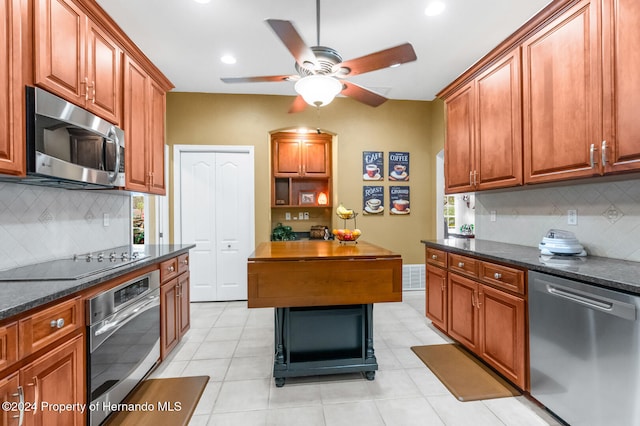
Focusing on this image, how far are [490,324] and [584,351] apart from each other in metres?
0.71

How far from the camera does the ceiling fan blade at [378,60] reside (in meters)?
1.76

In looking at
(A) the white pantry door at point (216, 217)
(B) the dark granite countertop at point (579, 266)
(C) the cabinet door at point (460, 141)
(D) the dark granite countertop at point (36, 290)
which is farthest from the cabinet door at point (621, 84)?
(A) the white pantry door at point (216, 217)

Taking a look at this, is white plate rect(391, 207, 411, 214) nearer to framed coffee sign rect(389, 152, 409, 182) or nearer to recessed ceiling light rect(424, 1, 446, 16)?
framed coffee sign rect(389, 152, 409, 182)

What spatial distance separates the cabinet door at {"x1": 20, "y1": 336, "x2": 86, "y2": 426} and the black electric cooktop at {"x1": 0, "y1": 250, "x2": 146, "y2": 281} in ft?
1.13

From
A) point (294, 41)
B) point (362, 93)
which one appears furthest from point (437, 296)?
point (294, 41)

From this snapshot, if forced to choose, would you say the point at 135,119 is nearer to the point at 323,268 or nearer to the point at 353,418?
the point at 323,268

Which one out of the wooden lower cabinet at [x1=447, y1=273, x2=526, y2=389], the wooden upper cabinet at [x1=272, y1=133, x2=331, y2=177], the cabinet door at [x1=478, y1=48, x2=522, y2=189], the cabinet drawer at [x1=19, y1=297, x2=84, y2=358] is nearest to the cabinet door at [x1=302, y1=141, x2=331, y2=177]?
the wooden upper cabinet at [x1=272, y1=133, x2=331, y2=177]

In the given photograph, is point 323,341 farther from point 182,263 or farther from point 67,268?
point 67,268

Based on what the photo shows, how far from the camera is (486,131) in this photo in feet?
8.88

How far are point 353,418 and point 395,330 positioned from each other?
1485mm

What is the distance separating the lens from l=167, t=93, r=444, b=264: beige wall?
14.2 feet

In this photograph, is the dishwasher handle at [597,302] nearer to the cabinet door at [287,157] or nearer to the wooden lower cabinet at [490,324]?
the wooden lower cabinet at [490,324]

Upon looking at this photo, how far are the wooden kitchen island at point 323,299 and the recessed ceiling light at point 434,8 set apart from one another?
2.08 meters

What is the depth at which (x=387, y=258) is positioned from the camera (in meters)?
1.96
